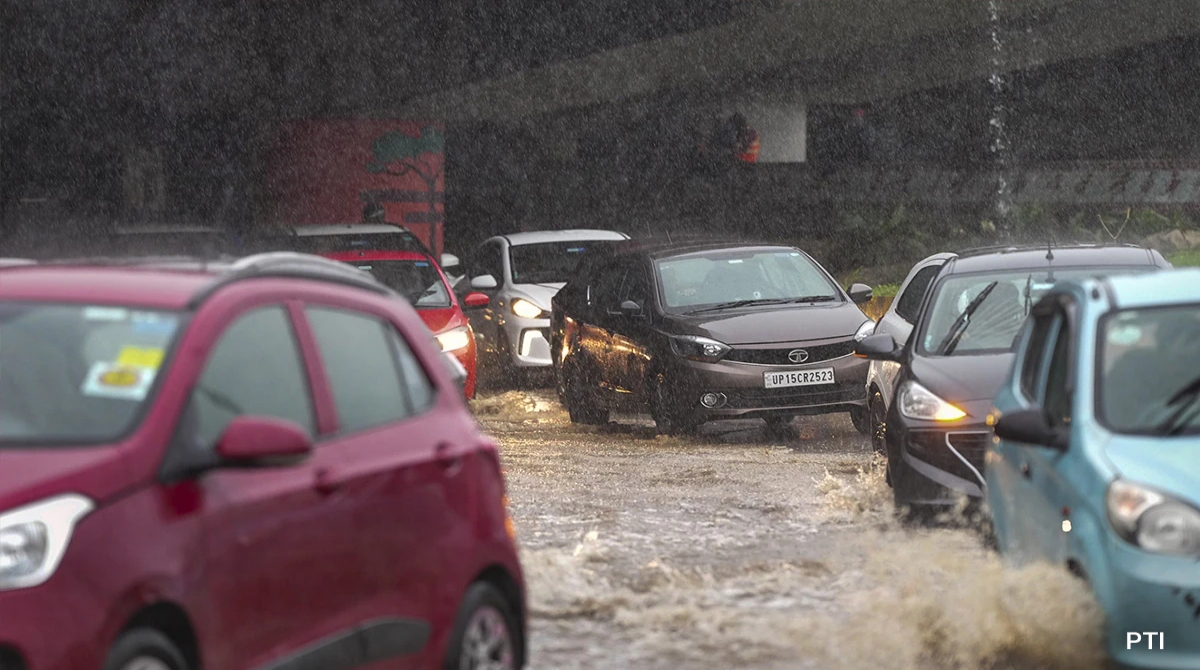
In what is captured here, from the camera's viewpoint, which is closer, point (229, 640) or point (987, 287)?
point (229, 640)

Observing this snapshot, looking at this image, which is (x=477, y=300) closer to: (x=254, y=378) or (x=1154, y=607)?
(x=1154, y=607)

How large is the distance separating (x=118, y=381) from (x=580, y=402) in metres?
13.4

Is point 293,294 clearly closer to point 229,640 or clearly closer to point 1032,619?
point 229,640

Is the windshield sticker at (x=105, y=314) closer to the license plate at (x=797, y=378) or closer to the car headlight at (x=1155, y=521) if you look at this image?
the car headlight at (x=1155, y=521)

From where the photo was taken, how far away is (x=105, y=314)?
546 cm

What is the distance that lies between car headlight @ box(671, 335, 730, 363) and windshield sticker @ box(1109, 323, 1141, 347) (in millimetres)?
8786

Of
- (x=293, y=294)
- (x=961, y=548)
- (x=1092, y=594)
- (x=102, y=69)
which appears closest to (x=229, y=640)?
(x=293, y=294)

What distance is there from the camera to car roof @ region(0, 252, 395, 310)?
18.0ft

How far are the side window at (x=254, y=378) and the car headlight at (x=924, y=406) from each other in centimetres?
572

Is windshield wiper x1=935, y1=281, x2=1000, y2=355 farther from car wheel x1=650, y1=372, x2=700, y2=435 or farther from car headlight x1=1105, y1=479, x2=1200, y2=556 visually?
car headlight x1=1105, y1=479, x2=1200, y2=556

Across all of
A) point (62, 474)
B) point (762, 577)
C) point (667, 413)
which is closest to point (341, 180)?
point (667, 413)

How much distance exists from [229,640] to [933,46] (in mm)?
33071

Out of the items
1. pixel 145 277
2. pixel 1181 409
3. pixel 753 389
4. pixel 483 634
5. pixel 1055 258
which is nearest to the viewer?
pixel 145 277

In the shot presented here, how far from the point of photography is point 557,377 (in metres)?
19.5
